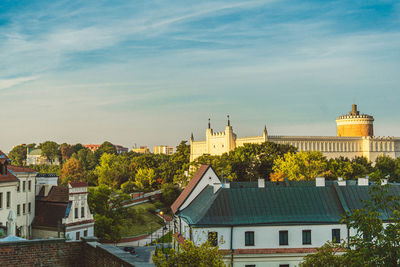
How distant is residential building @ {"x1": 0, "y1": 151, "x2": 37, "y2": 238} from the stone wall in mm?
27596

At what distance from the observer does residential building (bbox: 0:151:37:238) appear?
42031mm

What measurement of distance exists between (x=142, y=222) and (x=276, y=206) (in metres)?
37.9

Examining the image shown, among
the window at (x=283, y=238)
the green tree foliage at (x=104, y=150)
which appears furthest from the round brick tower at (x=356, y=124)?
the window at (x=283, y=238)

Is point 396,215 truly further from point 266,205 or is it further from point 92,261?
point 266,205

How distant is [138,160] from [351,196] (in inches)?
3383

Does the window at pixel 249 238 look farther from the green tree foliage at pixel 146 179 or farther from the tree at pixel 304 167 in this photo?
the green tree foliage at pixel 146 179

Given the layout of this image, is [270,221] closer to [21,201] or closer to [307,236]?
[307,236]

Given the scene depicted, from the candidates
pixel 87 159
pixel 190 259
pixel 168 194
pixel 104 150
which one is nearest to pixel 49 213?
pixel 190 259

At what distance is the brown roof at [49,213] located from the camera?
47.6 meters

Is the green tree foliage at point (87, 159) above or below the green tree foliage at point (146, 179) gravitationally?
above

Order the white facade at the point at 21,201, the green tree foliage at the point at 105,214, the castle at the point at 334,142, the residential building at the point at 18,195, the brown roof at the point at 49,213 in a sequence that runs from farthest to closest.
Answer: the castle at the point at 334,142, the green tree foliage at the point at 105,214, the brown roof at the point at 49,213, the white facade at the point at 21,201, the residential building at the point at 18,195

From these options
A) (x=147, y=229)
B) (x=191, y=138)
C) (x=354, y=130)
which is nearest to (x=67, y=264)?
(x=147, y=229)

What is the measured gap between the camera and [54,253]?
15.4 metres

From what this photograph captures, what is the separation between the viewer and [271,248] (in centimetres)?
3534
